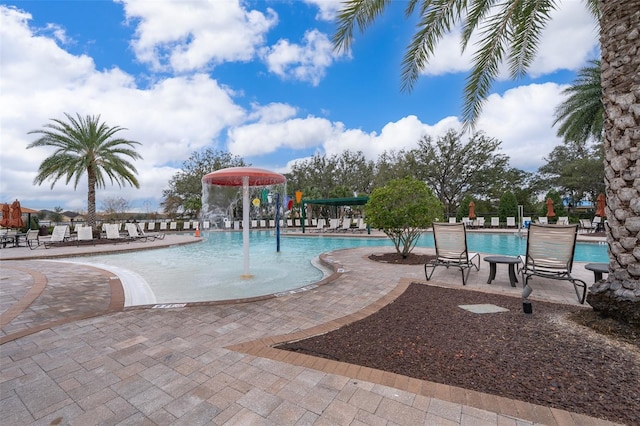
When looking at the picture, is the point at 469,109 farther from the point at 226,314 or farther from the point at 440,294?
the point at 226,314

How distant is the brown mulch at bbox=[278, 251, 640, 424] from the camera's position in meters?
2.00

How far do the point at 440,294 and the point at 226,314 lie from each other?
326cm

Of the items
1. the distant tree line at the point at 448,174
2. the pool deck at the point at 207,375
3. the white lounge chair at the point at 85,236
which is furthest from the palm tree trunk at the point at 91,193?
the pool deck at the point at 207,375

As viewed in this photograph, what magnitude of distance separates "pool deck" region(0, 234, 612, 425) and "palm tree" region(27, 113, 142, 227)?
1455 cm

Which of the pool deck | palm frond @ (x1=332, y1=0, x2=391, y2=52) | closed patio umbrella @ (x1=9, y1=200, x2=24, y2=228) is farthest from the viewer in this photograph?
closed patio umbrella @ (x1=9, y1=200, x2=24, y2=228)

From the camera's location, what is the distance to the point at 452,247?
5910 millimetres

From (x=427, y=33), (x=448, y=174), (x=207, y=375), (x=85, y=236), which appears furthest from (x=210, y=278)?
(x=448, y=174)

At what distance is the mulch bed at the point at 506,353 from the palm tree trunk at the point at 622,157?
1.47 ft

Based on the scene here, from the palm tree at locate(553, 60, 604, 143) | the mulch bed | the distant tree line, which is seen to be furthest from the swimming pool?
the distant tree line

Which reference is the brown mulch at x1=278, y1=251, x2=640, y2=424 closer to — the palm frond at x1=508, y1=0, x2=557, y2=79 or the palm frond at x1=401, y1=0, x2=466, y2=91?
the palm frond at x1=401, y1=0, x2=466, y2=91

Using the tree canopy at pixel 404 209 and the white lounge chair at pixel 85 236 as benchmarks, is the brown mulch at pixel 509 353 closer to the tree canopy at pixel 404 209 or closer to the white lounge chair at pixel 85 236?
the tree canopy at pixel 404 209

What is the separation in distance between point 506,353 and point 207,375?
8.49ft

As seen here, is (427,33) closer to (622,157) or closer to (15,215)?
(622,157)

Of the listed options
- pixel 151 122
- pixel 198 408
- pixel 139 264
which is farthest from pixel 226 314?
pixel 151 122
